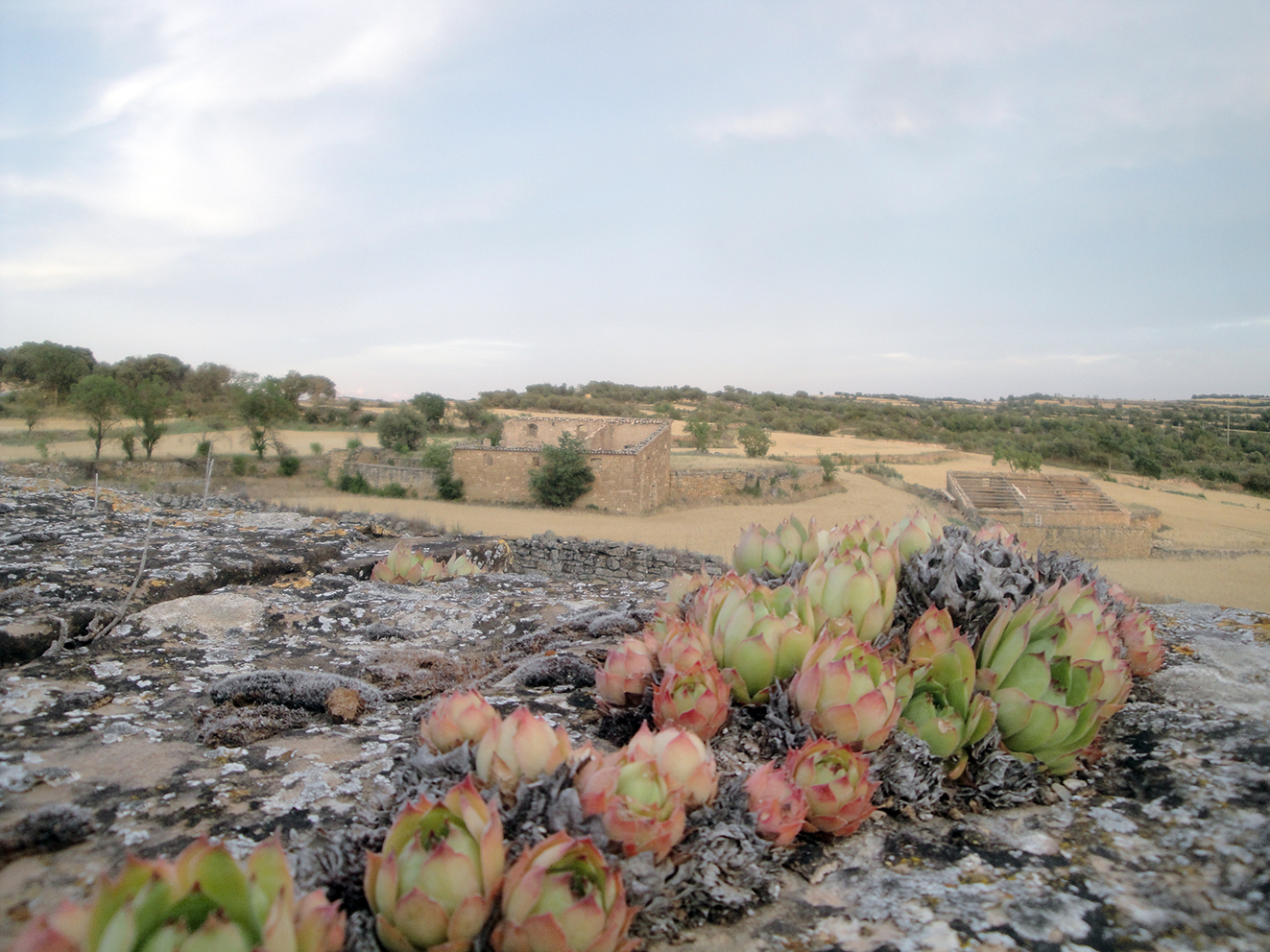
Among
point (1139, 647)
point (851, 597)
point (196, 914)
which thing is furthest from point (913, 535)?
point (196, 914)

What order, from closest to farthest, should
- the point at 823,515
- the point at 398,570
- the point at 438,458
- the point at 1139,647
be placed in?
the point at 1139,647 → the point at 398,570 → the point at 823,515 → the point at 438,458

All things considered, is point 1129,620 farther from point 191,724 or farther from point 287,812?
point 191,724

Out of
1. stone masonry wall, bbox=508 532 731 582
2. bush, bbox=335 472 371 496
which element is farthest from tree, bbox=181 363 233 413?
stone masonry wall, bbox=508 532 731 582

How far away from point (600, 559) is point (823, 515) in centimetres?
1196

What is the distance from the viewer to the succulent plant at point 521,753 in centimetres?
115

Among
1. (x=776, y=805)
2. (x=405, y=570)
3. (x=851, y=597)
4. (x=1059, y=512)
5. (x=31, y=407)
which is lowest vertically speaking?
(x=1059, y=512)

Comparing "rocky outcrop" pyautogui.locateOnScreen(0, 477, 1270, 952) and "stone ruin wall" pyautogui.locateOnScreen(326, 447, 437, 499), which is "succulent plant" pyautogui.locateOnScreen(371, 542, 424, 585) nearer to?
"rocky outcrop" pyautogui.locateOnScreen(0, 477, 1270, 952)

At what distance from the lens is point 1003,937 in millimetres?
1016

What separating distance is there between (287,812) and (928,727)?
131 centimetres

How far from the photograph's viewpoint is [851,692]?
1.40 meters

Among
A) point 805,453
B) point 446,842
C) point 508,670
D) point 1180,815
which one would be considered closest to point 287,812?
point 446,842

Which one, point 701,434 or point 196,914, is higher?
point 701,434

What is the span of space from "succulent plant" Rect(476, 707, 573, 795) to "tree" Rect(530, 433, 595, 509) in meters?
19.9

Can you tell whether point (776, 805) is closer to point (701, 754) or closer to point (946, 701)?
point (701, 754)
